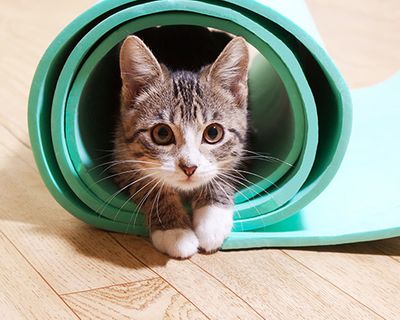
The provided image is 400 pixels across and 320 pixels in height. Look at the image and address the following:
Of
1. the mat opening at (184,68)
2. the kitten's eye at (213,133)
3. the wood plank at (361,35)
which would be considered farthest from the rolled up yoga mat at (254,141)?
the wood plank at (361,35)

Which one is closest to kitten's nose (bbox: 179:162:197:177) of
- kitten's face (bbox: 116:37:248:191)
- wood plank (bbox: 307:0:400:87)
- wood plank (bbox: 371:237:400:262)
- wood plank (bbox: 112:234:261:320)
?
kitten's face (bbox: 116:37:248:191)

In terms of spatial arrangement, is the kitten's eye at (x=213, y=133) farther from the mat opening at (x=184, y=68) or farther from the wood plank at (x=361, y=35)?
the wood plank at (x=361, y=35)

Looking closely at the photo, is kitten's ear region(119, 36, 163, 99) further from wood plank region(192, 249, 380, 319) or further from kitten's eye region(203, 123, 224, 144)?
wood plank region(192, 249, 380, 319)

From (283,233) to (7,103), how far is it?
1475mm

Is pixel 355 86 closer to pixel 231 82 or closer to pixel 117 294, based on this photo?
pixel 231 82

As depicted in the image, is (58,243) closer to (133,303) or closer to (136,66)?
(133,303)

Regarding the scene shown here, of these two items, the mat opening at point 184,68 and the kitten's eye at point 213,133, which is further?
the mat opening at point 184,68

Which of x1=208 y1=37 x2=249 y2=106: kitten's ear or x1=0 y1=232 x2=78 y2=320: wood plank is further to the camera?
x1=208 y1=37 x2=249 y2=106: kitten's ear

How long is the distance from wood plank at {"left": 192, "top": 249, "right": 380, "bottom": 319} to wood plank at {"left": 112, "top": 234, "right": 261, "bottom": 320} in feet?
0.08

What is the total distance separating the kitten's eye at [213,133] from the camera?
5.43 feet

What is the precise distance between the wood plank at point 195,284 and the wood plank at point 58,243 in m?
0.04

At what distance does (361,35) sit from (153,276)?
282 cm

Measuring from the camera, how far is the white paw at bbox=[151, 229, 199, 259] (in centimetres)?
162

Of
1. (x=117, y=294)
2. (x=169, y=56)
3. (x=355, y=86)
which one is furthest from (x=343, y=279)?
(x=355, y=86)
